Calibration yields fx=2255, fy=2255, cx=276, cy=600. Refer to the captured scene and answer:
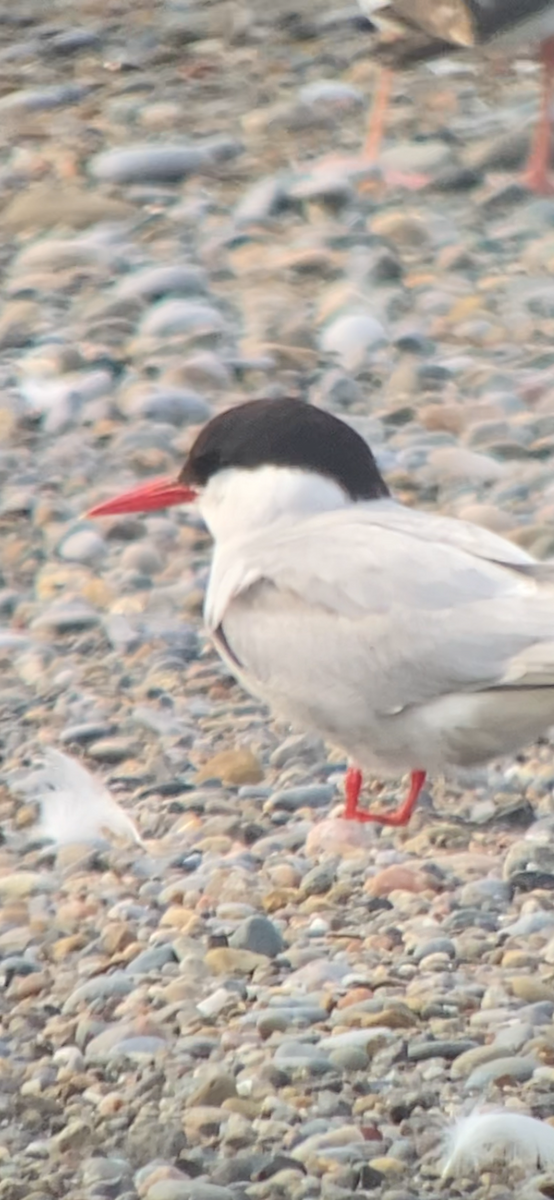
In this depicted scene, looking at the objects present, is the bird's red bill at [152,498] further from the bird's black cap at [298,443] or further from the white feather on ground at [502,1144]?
the white feather on ground at [502,1144]

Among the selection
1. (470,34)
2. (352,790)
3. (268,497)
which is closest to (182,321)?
(470,34)

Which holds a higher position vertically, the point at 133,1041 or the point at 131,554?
the point at 133,1041

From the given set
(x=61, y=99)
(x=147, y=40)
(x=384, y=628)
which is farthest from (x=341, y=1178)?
(x=147, y=40)

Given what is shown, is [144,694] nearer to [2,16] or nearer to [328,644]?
[328,644]

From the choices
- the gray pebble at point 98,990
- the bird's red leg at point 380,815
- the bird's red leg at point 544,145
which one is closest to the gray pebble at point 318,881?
the bird's red leg at point 380,815

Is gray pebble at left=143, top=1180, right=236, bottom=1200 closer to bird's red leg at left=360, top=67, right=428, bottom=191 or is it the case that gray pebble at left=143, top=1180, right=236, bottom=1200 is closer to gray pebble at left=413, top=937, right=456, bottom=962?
gray pebble at left=413, top=937, right=456, bottom=962

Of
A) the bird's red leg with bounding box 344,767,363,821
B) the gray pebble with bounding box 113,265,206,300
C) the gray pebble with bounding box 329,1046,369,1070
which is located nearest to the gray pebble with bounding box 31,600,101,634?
the bird's red leg with bounding box 344,767,363,821

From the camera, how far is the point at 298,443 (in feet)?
12.8

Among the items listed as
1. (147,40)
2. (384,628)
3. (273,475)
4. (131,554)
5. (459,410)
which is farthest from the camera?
(147,40)

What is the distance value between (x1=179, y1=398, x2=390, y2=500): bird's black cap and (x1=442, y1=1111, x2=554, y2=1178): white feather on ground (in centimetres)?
141

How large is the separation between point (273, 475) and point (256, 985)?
1020 millimetres

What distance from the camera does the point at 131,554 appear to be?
4898mm

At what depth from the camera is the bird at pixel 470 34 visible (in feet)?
21.6

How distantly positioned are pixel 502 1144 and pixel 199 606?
206 centimetres
